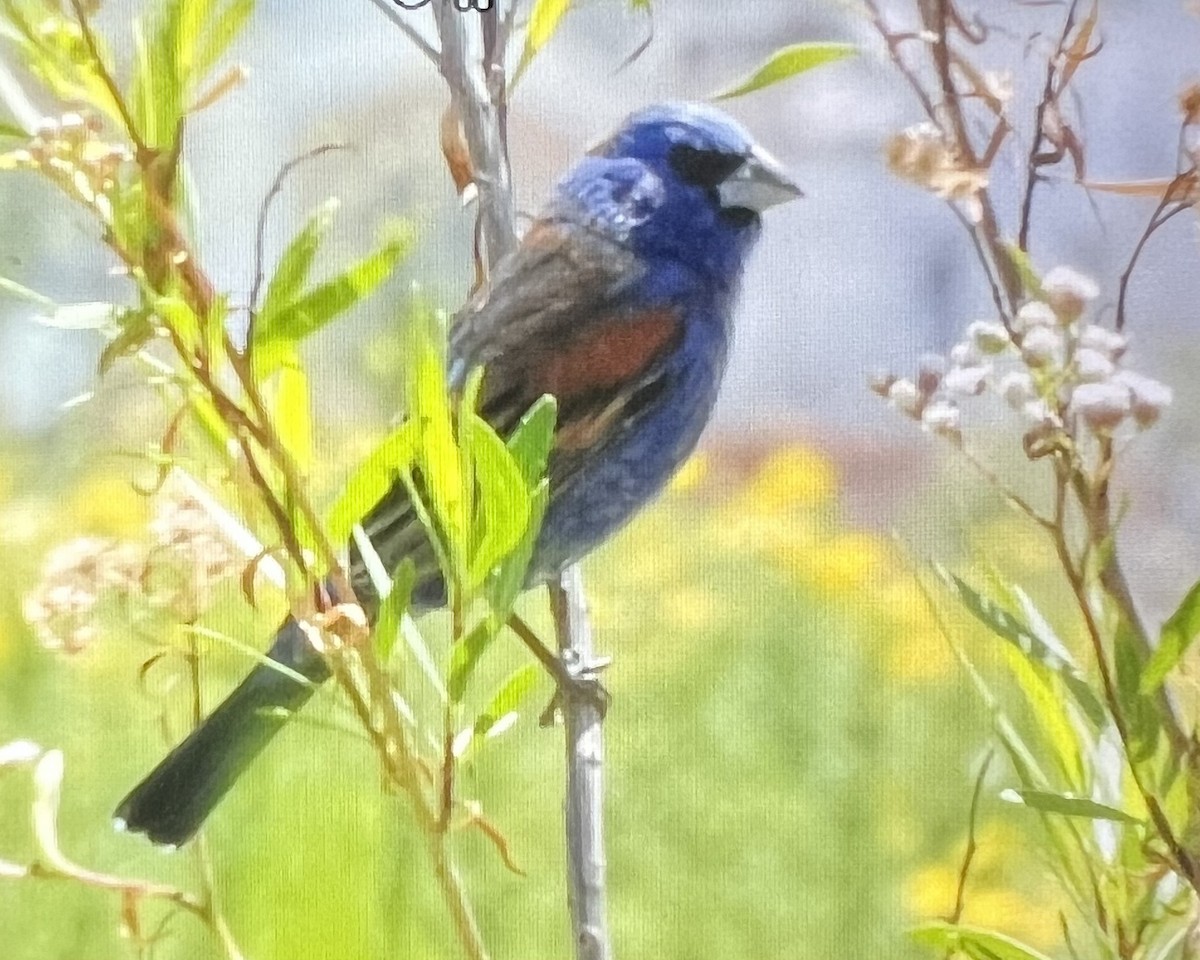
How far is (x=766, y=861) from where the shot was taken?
2.32ft

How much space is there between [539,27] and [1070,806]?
1.49 feet

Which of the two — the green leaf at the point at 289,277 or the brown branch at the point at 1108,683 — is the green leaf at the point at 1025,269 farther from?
the green leaf at the point at 289,277

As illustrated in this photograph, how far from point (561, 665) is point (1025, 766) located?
0.23 meters

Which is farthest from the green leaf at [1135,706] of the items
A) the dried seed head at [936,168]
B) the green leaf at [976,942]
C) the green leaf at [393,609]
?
the green leaf at [393,609]

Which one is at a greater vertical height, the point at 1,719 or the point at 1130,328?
the point at 1130,328

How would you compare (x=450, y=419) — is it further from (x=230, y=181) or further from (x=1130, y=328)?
(x=1130, y=328)

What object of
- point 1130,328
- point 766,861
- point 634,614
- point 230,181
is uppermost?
point 230,181

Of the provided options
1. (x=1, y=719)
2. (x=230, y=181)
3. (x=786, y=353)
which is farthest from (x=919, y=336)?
(x=1, y=719)

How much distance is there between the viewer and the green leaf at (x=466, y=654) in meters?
0.63

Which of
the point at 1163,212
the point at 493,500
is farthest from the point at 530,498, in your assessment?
the point at 1163,212

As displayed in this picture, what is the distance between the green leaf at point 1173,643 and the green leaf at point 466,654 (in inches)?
11.7

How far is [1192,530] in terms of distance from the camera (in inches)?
27.9

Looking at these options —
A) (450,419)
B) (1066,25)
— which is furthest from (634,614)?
(1066,25)

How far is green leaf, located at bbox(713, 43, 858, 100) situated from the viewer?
2.37ft
